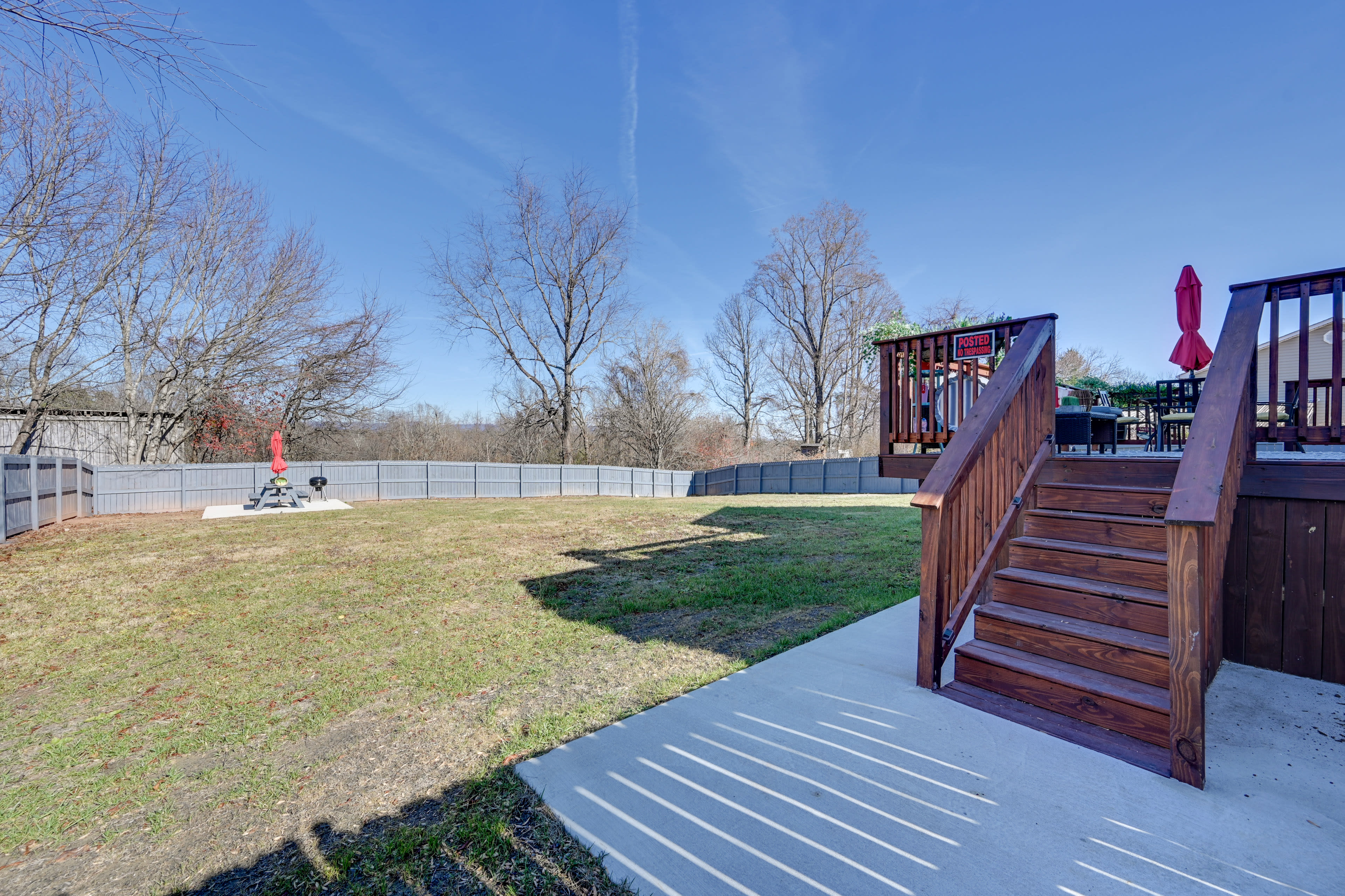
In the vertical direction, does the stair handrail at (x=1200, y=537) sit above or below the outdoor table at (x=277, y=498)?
above

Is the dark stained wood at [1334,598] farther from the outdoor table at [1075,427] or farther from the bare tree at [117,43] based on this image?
the bare tree at [117,43]

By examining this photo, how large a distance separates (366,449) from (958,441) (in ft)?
82.8

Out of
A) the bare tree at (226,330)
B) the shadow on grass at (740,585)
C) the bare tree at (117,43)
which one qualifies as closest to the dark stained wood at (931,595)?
the shadow on grass at (740,585)

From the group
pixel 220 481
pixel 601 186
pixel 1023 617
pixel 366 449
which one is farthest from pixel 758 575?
pixel 366 449

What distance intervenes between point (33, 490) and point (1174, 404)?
16788 mm

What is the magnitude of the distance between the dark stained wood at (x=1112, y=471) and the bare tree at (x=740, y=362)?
23.2 m

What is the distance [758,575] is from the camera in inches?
217

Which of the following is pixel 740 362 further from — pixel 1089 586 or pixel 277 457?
pixel 1089 586

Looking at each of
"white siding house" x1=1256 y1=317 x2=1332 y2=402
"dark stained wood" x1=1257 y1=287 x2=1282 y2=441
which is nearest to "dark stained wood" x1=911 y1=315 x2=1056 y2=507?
"dark stained wood" x1=1257 y1=287 x2=1282 y2=441

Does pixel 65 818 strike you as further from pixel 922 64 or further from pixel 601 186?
pixel 601 186

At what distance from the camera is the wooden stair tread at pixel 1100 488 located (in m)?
2.88

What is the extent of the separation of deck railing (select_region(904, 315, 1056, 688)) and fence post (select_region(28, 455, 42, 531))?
40.7ft

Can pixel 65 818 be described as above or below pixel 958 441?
below

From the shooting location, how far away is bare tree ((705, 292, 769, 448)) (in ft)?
86.9
